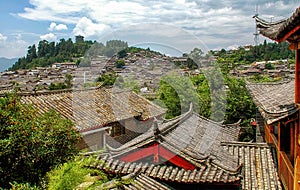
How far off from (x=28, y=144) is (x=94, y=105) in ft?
37.2

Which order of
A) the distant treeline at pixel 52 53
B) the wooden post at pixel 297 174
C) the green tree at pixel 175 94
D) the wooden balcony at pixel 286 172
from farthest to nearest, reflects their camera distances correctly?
the distant treeline at pixel 52 53, the green tree at pixel 175 94, the wooden balcony at pixel 286 172, the wooden post at pixel 297 174

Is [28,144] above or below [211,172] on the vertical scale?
above

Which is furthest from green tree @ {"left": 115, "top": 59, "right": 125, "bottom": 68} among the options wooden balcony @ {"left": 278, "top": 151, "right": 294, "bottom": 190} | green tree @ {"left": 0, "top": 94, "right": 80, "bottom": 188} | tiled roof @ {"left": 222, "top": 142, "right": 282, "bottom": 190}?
green tree @ {"left": 0, "top": 94, "right": 80, "bottom": 188}

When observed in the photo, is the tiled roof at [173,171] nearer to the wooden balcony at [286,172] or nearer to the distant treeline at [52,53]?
the wooden balcony at [286,172]

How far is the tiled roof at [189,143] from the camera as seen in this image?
25.9 feet

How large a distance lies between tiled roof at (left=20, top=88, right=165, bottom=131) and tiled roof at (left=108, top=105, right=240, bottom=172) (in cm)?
480

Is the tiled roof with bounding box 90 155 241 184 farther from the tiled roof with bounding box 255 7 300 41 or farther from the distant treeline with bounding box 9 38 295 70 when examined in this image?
the distant treeline with bounding box 9 38 295 70

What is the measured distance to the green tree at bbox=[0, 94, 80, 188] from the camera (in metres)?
5.42

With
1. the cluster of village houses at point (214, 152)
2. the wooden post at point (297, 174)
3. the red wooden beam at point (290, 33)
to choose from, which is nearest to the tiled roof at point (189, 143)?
the cluster of village houses at point (214, 152)

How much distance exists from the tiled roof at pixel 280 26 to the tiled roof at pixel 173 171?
10.4ft

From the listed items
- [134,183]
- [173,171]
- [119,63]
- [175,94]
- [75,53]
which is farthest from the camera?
[75,53]

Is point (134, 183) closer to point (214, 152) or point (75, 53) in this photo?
point (214, 152)

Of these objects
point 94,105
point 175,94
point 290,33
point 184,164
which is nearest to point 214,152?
point 184,164

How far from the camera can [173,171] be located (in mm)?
7844
